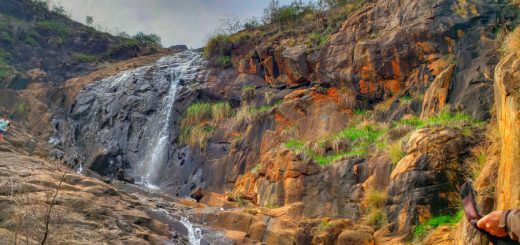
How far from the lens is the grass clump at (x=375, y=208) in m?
10.8

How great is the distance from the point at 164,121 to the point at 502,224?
69.5 feet

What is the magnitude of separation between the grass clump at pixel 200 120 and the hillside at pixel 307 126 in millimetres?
70

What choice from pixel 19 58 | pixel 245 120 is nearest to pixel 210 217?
pixel 245 120

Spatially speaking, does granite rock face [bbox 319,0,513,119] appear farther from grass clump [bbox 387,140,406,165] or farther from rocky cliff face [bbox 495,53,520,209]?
rocky cliff face [bbox 495,53,520,209]

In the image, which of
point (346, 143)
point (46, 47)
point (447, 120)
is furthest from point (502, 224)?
point (46, 47)

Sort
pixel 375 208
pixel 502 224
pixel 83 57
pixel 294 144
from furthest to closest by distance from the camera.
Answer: pixel 83 57 < pixel 294 144 < pixel 375 208 < pixel 502 224

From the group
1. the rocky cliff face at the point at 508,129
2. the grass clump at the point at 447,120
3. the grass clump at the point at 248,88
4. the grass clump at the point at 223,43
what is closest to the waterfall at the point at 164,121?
the grass clump at the point at 223,43

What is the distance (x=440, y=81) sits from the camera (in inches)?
566

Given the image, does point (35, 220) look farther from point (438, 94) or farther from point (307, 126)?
point (307, 126)

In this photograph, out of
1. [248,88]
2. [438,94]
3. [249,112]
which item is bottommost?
[249,112]

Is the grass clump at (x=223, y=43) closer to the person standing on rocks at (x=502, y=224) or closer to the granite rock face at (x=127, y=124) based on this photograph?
the granite rock face at (x=127, y=124)

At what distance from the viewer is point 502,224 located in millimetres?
3387

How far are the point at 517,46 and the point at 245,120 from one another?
14086 mm

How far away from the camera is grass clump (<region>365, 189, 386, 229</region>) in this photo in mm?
10773
